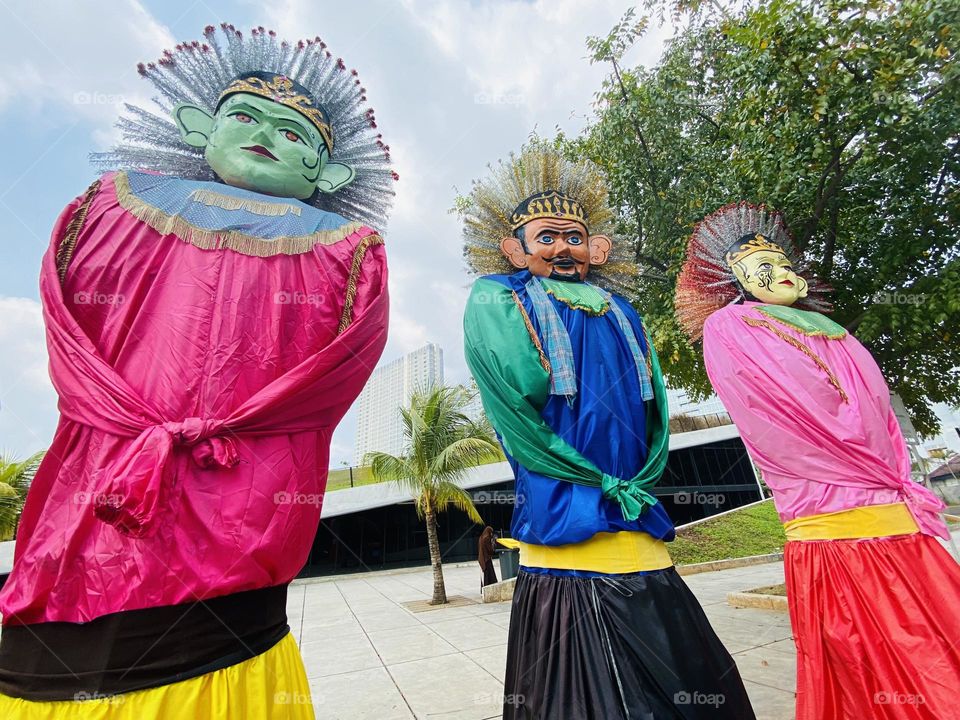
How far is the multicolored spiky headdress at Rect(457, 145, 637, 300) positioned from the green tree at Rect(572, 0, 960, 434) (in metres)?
2.70

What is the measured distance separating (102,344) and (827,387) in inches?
131

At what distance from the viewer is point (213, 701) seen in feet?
4.69

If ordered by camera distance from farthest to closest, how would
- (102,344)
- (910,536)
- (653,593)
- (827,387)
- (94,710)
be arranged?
(827,387) → (910,536) → (653,593) → (102,344) → (94,710)

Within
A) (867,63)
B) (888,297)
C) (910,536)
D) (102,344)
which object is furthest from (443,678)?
(867,63)

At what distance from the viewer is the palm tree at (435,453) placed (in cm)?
973

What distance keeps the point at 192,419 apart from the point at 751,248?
11.9 feet

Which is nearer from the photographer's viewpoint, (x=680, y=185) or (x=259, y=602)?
(x=259, y=602)

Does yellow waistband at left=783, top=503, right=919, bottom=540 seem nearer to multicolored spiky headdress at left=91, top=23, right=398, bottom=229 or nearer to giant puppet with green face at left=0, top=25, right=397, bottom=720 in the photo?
giant puppet with green face at left=0, top=25, right=397, bottom=720

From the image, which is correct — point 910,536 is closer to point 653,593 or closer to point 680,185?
point 653,593

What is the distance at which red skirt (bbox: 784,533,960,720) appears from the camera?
2195mm

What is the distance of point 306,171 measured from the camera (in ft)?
7.77

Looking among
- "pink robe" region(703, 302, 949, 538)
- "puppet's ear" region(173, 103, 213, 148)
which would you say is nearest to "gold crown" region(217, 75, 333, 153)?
"puppet's ear" region(173, 103, 213, 148)

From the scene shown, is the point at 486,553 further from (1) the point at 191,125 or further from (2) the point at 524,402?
(1) the point at 191,125

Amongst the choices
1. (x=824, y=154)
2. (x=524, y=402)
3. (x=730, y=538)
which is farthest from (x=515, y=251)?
(x=730, y=538)
